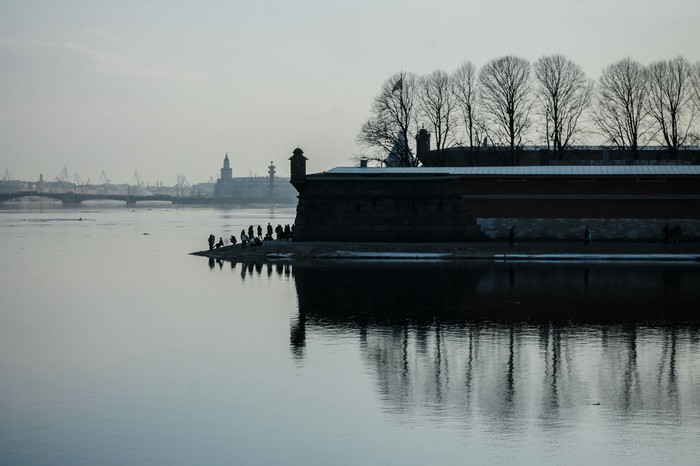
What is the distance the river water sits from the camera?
603 inches

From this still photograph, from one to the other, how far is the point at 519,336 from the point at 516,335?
0.16m

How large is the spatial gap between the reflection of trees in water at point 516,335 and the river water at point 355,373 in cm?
8

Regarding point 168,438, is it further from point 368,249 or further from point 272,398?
point 368,249

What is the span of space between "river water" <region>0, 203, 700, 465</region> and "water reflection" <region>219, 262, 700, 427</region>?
0.08 metres

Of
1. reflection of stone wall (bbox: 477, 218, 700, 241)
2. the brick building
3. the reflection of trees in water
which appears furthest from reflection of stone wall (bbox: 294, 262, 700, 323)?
the brick building

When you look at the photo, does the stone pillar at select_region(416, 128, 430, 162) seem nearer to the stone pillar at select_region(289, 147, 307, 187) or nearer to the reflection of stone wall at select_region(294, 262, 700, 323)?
the stone pillar at select_region(289, 147, 307, 187)

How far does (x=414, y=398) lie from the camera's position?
18.3m

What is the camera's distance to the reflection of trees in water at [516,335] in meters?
18.4

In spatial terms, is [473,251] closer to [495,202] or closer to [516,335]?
[495,202]

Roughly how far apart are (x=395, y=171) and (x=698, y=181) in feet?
53.5

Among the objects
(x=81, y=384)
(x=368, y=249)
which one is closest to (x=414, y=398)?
(x=81, y=384)

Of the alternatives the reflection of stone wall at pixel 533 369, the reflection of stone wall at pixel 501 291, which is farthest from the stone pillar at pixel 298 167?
the reflection of stone wall at pixel 533 369

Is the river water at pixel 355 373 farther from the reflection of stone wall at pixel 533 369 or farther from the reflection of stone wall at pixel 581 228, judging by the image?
the reflection of stone wall at pixel 581 228

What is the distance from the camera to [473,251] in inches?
2035
